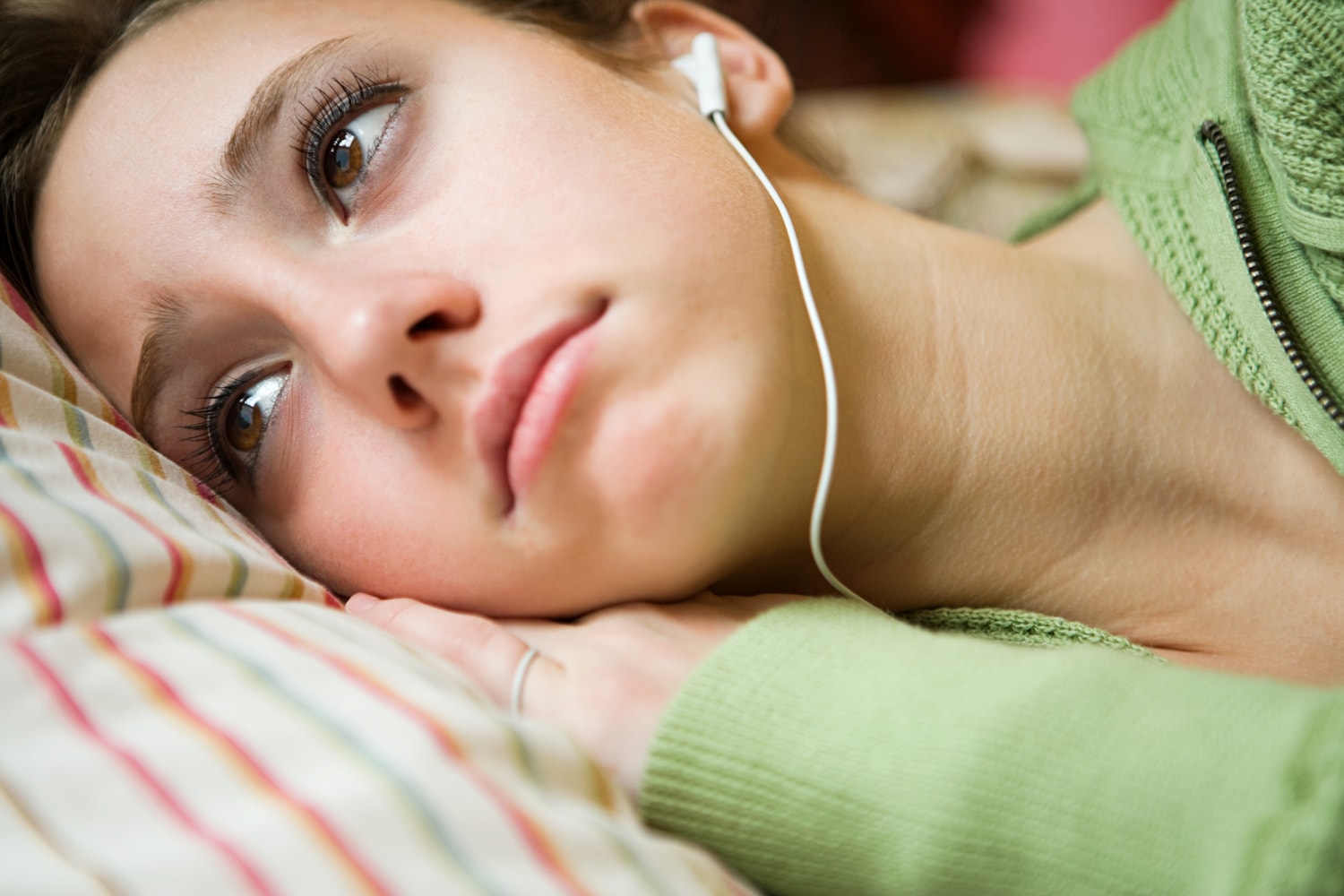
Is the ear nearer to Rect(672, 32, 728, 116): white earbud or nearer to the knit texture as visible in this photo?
Rect(672, 32, 728, 116): white earbud

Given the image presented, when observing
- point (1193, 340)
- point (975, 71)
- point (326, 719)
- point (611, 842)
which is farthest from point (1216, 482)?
point (975, 71)

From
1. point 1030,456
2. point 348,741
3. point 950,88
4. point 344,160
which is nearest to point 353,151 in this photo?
point 344,160

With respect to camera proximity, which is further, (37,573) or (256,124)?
(256,124)

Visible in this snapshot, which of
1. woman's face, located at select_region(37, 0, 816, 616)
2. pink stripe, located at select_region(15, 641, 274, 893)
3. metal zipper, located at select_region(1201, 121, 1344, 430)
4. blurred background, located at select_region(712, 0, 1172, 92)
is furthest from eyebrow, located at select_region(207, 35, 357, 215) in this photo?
blurred background, located at select_region(712, 0, 1172, 92)

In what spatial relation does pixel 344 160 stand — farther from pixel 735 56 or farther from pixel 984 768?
pixel 984 768

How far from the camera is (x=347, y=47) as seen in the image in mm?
923

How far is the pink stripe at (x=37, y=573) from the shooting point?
633 millimetres

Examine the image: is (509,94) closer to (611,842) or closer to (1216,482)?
(611,842)

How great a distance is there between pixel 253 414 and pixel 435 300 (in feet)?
0.97

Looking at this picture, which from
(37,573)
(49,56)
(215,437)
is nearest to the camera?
(37,573)

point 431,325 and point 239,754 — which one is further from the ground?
point 431,325

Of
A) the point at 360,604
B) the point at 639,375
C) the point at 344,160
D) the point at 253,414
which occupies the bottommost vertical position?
the point at 360,604

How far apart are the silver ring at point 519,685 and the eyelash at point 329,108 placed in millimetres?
426

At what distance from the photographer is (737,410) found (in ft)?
2.52
